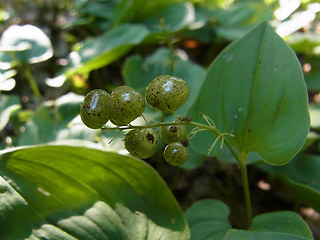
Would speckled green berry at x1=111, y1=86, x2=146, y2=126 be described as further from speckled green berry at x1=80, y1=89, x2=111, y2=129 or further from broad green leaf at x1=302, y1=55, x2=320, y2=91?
broad green leaf at x1=302, y1=55, x2=320, y2=91

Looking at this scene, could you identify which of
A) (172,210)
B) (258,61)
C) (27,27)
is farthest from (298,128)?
(27,27)

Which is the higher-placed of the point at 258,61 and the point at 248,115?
the point at 258,61

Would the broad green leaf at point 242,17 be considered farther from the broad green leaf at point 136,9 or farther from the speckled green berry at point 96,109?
the speckled green berry at point 96,109

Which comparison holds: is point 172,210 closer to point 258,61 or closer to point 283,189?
point 258,61

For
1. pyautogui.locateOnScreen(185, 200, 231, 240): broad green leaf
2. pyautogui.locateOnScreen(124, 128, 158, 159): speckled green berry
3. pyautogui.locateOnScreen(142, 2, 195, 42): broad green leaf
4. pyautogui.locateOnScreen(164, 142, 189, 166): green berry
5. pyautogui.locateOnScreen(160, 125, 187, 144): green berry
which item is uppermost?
pyautogui.locateOnScreen(142, 2, 195, 42): broad green leaf

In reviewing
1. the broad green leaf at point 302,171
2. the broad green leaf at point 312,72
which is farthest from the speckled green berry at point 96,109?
the broad green leaf at point 312,72

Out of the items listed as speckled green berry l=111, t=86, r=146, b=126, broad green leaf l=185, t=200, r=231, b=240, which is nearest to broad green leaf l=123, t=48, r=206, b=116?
broad green leaf l=185, t=200, r=231, b=240
